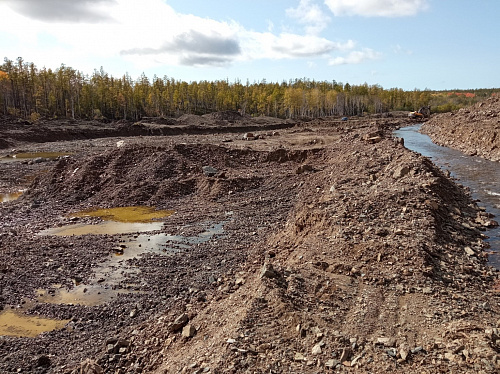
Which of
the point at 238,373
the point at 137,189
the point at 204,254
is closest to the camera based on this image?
the point at 238,373

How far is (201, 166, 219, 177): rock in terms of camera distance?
2338 cm

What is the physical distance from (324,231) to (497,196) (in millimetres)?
11183

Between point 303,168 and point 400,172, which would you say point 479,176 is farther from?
point 303,168

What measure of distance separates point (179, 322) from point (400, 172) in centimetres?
1142

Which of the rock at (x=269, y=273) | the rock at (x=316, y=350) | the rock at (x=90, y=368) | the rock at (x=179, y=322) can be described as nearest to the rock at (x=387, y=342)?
the rock at (x=316, y=350)

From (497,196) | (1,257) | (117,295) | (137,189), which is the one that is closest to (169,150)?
(137,189)

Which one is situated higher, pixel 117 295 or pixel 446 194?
pixel 446 194

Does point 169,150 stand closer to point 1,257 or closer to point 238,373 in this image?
point 1,257

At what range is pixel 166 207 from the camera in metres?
20.4

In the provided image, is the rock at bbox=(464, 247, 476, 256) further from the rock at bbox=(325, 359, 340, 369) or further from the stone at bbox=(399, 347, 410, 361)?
the rock at bbox=(325, 359, 340, 369)

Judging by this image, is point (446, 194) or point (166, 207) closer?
point (446, 194)

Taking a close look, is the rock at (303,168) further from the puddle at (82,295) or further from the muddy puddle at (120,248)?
the puddle at (82,295)

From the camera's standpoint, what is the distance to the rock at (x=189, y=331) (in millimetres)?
7487

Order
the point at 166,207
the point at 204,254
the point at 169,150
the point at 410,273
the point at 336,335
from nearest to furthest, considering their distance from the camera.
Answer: the point at 336,335
the point at 410,273
the point at 204,254
the point at 166,207
the point at 169,150
